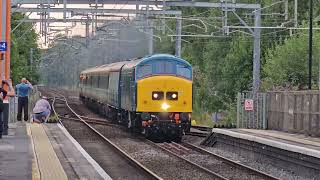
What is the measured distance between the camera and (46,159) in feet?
52.2

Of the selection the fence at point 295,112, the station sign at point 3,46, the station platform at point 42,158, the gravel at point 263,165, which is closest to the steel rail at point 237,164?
the gravel at point 263,165

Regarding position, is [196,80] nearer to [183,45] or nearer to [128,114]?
[183,45]

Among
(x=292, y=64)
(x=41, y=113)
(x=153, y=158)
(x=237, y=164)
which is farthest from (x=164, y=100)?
(x=292, y=64)

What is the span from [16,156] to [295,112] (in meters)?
10.9

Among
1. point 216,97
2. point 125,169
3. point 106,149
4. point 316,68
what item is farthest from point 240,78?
point 125,169

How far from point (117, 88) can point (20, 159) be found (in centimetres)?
1504

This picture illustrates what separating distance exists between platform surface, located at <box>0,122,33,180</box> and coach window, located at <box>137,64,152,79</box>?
4.75m

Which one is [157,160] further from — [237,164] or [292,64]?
[292,64]

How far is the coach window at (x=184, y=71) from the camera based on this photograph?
85.6 feet

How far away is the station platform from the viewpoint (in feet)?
43.9

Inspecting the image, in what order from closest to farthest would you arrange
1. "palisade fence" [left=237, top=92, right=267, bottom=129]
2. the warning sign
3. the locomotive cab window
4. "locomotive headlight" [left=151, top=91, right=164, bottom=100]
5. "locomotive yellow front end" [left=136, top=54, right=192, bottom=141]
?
1. "locomotive yellow front end" [left=136, top=54, right=192, bottom=141]
2. "locomotive headlight" [left=151, top=91, right=164, bottom=100]
3. the locomotive cab window
4. "palisade fence" [left=237, top=92, right=267, bottom=129]
5. the warning sign

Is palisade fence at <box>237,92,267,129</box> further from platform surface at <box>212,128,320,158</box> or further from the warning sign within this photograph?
platform surface at <box>212,128,320,158</box>

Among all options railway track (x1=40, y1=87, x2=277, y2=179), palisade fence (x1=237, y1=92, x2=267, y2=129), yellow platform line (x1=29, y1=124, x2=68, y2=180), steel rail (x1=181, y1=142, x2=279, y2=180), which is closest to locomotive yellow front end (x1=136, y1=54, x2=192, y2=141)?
railway track (x1=40, y1=87, x2=277, y2=179)

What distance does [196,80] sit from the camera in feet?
179
